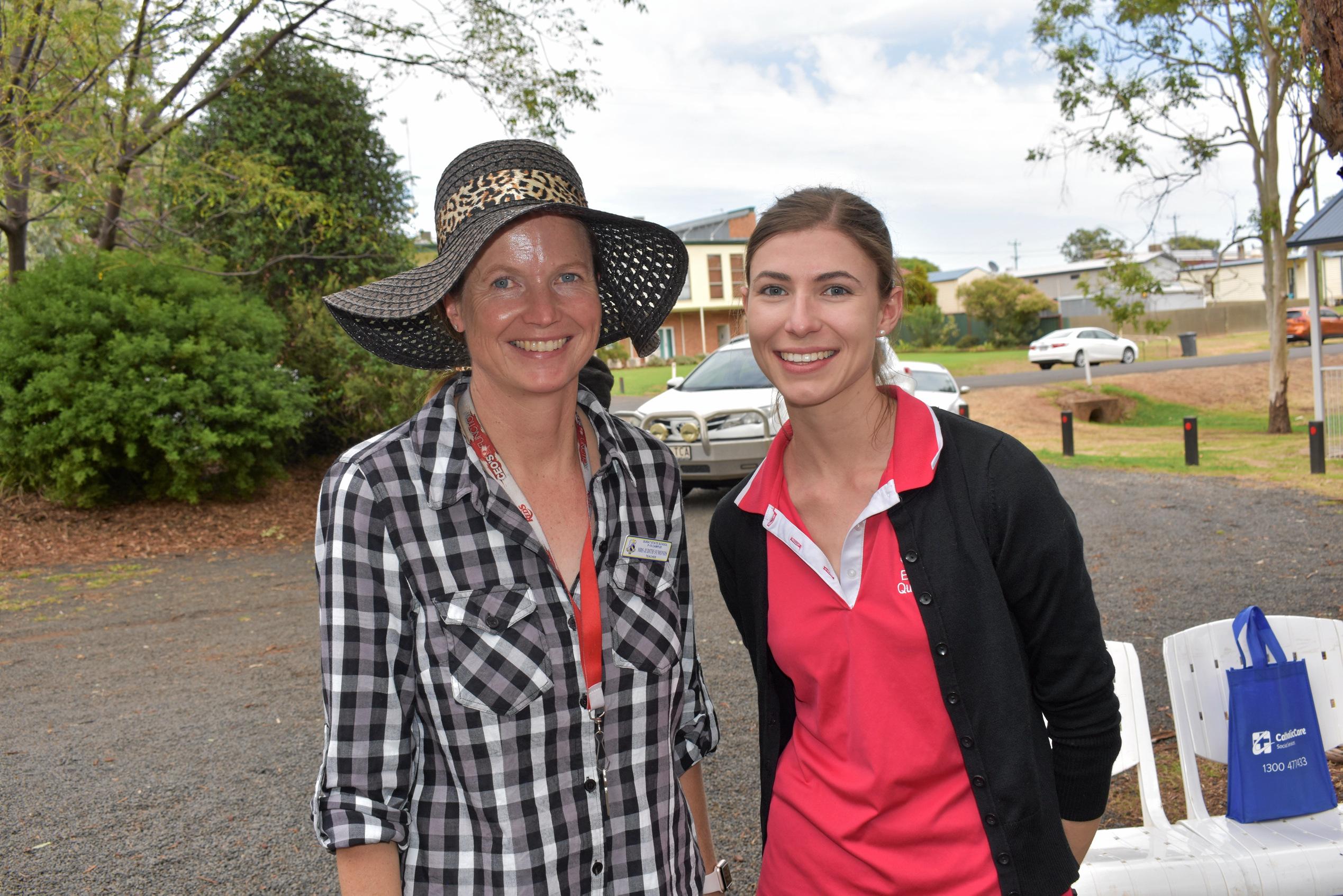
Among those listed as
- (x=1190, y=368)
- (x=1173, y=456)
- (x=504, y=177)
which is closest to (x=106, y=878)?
(x=504, y=177)

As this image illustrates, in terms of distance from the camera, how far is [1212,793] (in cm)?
425

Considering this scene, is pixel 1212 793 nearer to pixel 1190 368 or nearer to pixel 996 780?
pixel 996 780

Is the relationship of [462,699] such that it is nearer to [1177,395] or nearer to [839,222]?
[839,222]

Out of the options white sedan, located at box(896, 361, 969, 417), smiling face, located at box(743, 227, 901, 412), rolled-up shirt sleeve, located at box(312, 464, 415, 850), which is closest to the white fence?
white sedan, located at box(896, 361, 969, 417)

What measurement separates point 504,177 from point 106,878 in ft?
11.1

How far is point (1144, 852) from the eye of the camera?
3.12m

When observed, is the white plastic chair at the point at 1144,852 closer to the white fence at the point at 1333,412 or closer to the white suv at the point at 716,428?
the white suv at the point at 716,428

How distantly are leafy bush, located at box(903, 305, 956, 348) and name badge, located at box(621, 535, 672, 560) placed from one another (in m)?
44.2

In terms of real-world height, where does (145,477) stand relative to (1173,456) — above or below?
above

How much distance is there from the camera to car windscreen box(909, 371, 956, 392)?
45.6 ft

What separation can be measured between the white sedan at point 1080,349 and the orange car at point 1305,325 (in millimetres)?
5787

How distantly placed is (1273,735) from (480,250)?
2807 mm

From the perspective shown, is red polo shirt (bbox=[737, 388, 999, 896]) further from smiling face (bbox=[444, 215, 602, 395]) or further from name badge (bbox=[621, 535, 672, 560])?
smiling face (bbox=[444, 215, 602, 395])

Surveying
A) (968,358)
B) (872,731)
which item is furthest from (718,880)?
(968,358)
